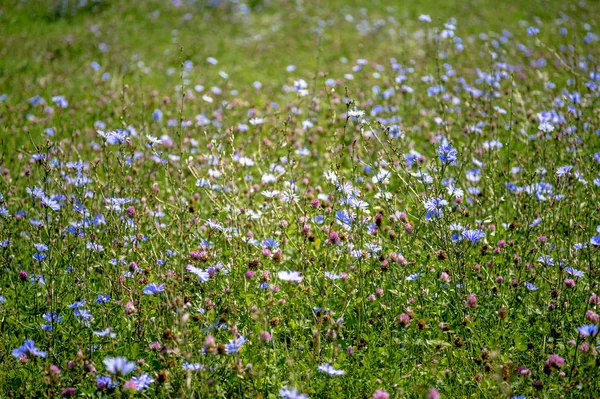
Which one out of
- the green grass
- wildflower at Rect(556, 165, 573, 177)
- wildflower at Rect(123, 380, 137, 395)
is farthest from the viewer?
wildflower at Rect(556, 165, 573, 177)

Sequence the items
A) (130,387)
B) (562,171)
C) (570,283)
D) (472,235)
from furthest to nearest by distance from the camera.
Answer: (562,171) → (472,235) → (570,283) → (130,387)

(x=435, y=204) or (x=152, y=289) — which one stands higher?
(x=435, y=204)

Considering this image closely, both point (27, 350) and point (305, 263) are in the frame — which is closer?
point (27, 350)

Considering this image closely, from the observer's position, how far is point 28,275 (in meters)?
2.97

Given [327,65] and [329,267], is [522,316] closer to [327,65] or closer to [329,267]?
[329,267]

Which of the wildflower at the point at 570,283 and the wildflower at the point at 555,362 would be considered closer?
the wildflower at the point at 555,362

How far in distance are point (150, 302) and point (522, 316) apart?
6.24ft

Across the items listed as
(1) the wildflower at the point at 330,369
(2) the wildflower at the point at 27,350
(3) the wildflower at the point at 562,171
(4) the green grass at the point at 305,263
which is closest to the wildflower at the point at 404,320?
(4) the green grass at the point at 305,263

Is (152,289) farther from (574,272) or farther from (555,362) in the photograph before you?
(574,272)

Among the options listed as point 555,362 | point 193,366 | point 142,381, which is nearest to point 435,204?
point 555,362

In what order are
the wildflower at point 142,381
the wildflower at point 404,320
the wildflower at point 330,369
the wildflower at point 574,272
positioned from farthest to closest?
1. the wildflower at point 574,272
2. the wildflower at point 404,320
3. the wildflower at point 330,369
4. the wildflower at point 142,381

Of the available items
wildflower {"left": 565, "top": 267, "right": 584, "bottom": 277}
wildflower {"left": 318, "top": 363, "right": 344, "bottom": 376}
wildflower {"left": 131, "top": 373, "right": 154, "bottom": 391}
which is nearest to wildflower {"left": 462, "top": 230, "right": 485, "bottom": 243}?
wildflower {"left": 565, "top": 267, "right": 584, "bottom": 277}

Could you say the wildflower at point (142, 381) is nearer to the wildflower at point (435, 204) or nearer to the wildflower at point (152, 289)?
the wildflower at point (152, 289)

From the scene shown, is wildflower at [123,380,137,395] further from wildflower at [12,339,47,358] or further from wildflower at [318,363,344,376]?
wildflower at [318,363,344,376]
